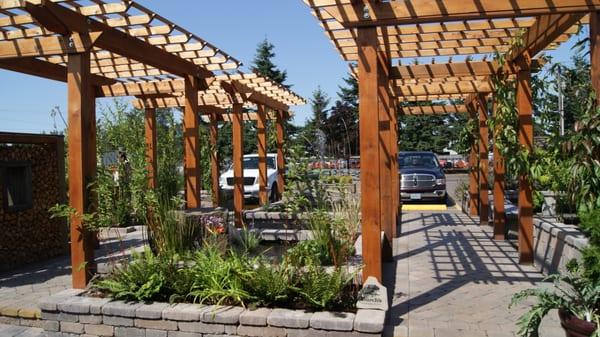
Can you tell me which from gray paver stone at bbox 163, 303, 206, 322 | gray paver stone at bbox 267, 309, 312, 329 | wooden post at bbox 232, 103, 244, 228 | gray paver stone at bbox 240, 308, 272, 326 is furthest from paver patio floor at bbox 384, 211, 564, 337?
wooden post at bbox 232, 103, 244, 228

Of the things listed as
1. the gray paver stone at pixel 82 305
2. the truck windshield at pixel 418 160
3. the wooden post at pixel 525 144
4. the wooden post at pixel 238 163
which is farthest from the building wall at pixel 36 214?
the truck windshield at pixel 418 160

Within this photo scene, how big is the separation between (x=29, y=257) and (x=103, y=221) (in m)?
2.85

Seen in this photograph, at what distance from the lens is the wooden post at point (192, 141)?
24.5ft

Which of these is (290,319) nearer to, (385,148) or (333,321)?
(333,321)

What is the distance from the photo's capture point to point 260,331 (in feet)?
12.7

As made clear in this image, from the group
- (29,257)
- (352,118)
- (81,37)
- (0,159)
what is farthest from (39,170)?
(352,118)

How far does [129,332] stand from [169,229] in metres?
1.43

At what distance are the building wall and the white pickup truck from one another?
7.28 m

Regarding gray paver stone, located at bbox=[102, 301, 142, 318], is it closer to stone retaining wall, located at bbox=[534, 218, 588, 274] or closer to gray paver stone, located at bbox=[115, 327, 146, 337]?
gray paver stone, located at bbox=[115, 327, 146, 337]

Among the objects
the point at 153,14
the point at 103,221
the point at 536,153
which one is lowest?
the point at 103,221

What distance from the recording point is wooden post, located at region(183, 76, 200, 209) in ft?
24.5

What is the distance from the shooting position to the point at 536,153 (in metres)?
6.16

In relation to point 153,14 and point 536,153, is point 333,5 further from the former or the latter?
point 536,153

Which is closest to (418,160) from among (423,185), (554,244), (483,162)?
(423,185)
